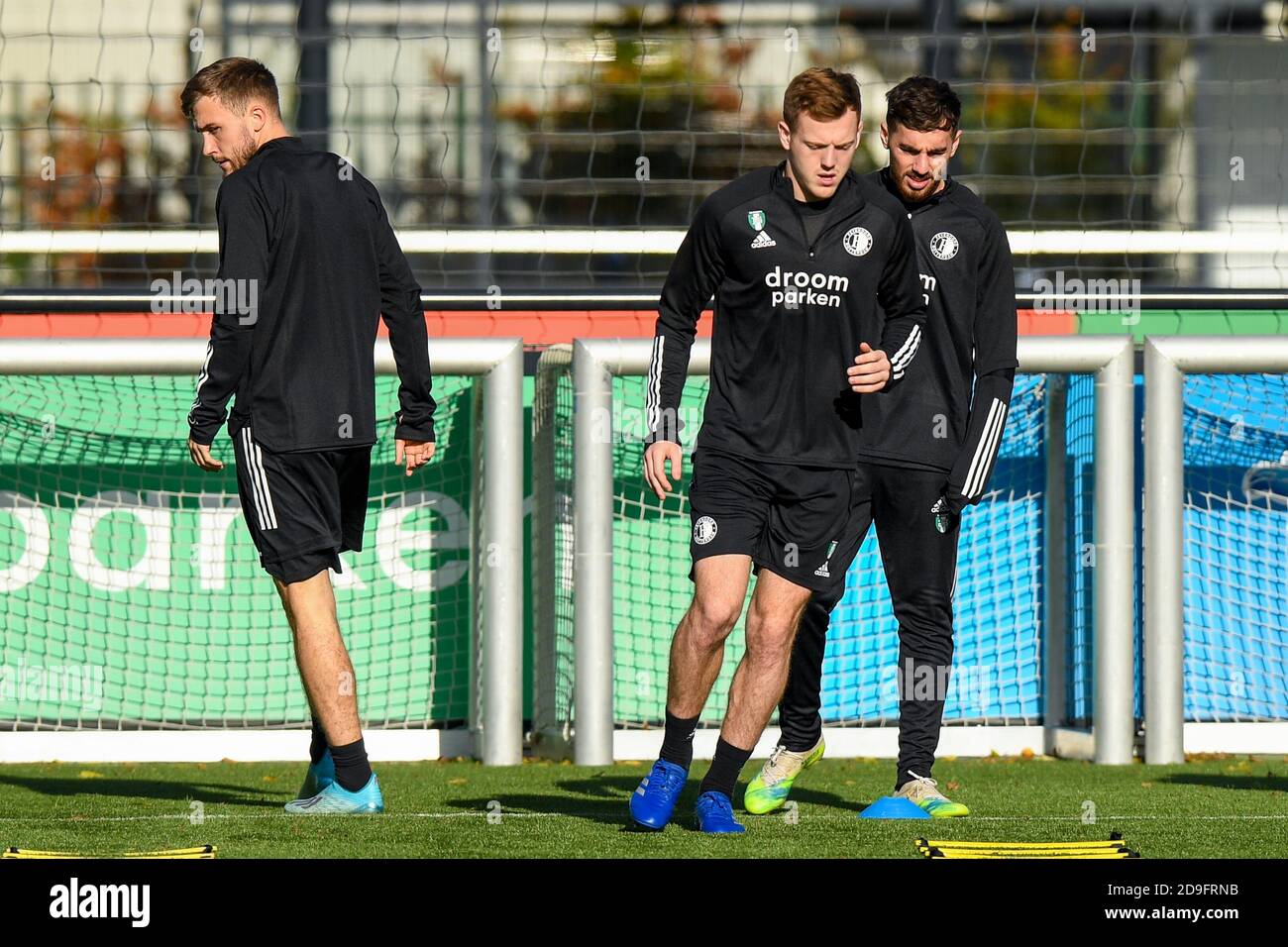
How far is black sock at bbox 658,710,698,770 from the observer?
15.2 feet

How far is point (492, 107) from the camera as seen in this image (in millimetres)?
10562

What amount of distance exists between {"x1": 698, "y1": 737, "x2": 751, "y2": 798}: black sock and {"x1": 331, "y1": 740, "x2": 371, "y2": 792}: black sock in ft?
2.98

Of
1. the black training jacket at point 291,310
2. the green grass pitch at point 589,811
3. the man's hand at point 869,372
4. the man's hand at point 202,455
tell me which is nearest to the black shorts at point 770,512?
the man's hand at point 869,372

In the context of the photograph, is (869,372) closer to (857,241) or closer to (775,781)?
(857,241)

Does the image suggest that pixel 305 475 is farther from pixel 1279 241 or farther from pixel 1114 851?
pixel 1279 241

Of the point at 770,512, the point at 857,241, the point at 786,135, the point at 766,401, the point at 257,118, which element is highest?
the point at 257,118

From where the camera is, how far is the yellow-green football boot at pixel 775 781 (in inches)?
200

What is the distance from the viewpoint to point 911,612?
5219mm


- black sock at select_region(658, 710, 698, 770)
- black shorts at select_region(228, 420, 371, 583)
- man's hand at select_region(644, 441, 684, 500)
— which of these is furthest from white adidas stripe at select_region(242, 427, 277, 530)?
black sock at select_region(658, 710, 698, 770)

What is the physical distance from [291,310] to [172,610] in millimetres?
2701

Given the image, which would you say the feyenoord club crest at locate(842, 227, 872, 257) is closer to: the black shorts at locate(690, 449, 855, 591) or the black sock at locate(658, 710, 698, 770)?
the black shorts at locate(690, 449, 855, 591)

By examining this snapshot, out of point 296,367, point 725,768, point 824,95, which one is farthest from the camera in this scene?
point 296,367

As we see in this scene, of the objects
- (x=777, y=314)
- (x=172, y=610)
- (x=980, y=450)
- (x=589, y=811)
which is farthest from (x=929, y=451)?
(x=172, y=610)

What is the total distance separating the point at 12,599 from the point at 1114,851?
15.5ft
